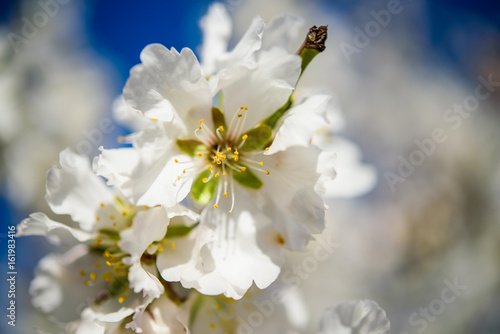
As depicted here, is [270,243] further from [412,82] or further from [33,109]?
[412,82]

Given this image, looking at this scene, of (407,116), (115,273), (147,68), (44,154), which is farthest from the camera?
(407,116)

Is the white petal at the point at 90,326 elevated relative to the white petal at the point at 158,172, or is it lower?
lower

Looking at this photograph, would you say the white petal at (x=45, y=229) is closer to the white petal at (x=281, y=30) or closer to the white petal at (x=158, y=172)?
Result: the white petal at (x=158, y=172)

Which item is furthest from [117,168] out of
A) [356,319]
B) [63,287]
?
[356,319]

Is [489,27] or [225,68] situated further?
[489,27]

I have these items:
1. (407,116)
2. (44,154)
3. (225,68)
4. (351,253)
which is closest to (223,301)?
(225,68)

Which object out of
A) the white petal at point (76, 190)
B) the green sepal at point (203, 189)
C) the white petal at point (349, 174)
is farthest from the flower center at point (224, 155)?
the white petal at point (349, 174)

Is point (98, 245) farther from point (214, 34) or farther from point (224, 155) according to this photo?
point (214, 34)
